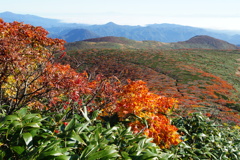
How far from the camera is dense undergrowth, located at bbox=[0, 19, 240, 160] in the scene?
8.00 ft

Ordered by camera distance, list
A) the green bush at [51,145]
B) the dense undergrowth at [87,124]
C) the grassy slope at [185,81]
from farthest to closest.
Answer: the grassy slope at [185,81]
the dense undergrowth at [87,124]
the green bush at [51,145]

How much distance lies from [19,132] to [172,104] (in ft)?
16.5

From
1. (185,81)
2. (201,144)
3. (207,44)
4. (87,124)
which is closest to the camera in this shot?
(87,124)

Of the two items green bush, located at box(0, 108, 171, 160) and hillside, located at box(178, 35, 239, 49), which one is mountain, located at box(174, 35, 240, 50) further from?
green bush, located at box(0, 108, 171, 160)

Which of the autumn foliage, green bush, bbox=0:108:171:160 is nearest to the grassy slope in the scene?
the autumn foliage

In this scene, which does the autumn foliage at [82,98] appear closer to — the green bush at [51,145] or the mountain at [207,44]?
the green bush at [51,145]

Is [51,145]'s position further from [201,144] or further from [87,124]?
[201,144]

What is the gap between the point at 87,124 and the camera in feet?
9.69

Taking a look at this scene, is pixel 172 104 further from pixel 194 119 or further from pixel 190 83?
pixel 190 83

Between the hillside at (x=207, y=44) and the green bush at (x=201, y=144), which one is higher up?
the green bush at (x=201, y=144)

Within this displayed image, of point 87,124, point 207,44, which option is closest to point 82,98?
point 87,124

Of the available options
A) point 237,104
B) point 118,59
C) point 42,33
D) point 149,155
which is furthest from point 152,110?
point 118,59

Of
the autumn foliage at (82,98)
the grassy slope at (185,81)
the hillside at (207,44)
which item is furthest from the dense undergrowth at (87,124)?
the hillside at (207,44)

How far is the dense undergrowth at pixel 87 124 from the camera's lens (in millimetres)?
2439
